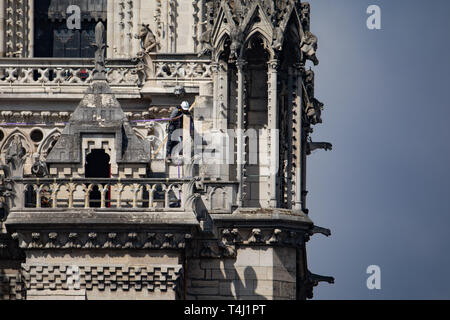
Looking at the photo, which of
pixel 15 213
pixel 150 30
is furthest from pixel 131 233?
pixel 150 30

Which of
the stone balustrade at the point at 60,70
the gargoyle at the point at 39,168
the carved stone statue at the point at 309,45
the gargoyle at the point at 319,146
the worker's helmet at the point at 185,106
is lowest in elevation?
the gargoyle at the point at 39,168

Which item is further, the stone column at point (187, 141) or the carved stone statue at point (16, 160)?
the stone column at point (187, 141)

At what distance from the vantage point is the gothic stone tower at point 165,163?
88.8 meters

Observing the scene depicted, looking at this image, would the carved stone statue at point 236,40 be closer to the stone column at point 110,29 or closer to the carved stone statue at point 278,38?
the carved stone statue at point 278,38

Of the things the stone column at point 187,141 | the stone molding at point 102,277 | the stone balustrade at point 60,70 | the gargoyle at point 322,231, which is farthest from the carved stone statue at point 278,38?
the stone molding at point 102,277

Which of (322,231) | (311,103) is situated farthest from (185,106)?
(322,231)

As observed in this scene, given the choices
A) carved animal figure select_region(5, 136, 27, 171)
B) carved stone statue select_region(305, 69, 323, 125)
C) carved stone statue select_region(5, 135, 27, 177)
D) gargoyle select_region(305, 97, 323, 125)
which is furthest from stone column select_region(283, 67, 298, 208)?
carved stone statue select_region(5, 135, 27, 177)

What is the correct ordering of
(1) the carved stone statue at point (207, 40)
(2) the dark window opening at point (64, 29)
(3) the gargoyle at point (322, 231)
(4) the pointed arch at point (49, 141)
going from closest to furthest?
1. (1) the carved stone statue at point (207, 40)
2. (4) the pointed arch at point (49, 141)
3. (3) the gargoyle at point (322, 231)
4. (2) the dark window opening at point (64, 29)

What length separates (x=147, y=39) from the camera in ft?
319

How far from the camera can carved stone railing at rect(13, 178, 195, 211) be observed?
88.9m

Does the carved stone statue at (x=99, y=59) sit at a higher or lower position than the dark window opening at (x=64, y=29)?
lower

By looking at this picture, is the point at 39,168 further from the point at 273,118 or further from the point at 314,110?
the point at 314,110

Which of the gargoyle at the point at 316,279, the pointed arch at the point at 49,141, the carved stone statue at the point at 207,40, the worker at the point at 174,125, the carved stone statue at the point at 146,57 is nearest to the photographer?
the worker at the point at 174,125

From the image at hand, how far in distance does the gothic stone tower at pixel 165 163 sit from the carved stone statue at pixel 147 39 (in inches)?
2.4
